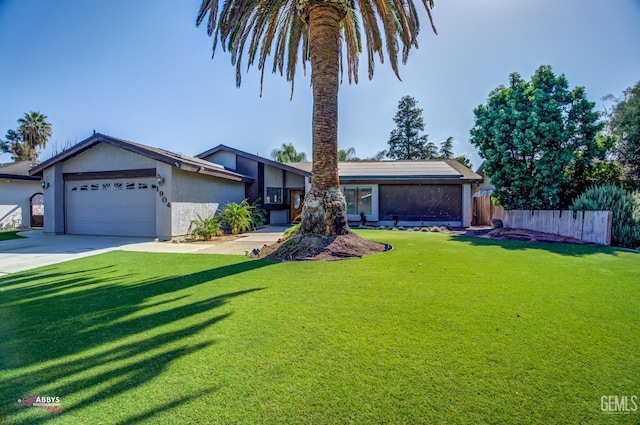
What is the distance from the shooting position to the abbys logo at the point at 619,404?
2.02 meters

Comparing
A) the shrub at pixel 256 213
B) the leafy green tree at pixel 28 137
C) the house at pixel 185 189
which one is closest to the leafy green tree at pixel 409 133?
the house at pixel 185 189

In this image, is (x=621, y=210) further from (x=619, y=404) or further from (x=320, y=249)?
(x=619, y=404)

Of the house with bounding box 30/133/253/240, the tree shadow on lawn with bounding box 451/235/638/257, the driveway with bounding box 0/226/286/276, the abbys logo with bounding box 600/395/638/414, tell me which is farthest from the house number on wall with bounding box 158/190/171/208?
the abbys logo with bounding box 600/395/638/414

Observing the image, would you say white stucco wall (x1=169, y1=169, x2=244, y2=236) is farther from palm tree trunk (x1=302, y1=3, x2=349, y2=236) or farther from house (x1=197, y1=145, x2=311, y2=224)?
palm tree trunk (x1=302, y1=3, x2=349, y2=236)

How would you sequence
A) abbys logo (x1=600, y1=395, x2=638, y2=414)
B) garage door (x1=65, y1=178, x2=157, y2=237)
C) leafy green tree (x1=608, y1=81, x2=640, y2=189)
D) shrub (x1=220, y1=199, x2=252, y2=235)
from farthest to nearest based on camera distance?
shrub (x1=220, y1=199, x2=252, y2=235)
garage door (x1=65, y1=178, x2=157, y2=237)
leafy green tree (x1=608, y1=81, x2=640, y2=189)
abbys logo (x1=600, y1=395, x2=638, y2=414)

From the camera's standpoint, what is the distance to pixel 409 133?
132ft

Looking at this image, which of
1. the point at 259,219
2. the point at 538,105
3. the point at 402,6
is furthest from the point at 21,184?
the point at 538,105

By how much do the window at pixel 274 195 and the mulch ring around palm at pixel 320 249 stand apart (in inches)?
414

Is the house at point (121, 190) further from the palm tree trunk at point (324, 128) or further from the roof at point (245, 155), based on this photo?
the palm tree trunk at point (324, 128)

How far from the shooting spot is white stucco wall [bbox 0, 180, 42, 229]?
17047mm

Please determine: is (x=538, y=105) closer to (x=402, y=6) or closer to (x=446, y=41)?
(x=446, y=41)

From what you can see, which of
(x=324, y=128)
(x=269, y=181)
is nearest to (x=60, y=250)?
(x=324, y=128)

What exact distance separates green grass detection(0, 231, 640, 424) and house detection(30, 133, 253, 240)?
7129 millimetres

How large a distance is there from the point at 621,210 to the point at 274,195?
16.3 meters
